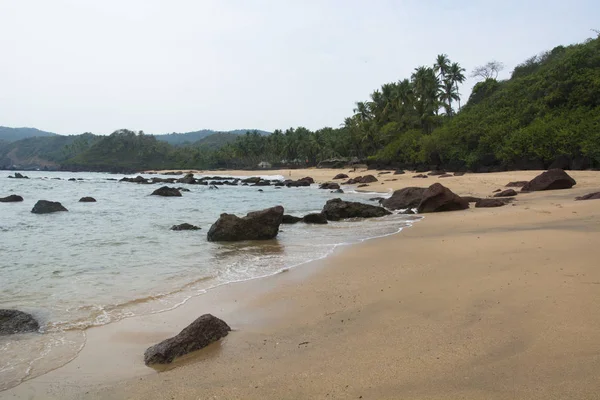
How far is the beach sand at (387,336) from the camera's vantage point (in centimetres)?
330

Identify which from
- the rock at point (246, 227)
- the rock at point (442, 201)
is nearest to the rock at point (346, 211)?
the rock at point (442, 201)

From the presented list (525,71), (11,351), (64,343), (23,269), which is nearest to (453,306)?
(64,343)

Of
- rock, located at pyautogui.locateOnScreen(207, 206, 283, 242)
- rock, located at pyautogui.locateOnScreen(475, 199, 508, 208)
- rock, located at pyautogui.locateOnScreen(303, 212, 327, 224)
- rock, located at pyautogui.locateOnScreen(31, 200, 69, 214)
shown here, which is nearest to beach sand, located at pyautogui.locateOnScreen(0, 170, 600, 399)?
rock, located at pyautogui.locateOnScreen(207, 206, 283, 242)

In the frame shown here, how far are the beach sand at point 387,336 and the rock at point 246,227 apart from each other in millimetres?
4120

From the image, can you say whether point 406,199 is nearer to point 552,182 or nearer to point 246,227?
point 552,182

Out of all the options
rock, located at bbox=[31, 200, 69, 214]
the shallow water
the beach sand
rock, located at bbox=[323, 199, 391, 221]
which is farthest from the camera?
rock, located at bbox=[31, 200, 69, 214]

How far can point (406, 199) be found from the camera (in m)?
18.4

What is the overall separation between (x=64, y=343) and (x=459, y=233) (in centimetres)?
881

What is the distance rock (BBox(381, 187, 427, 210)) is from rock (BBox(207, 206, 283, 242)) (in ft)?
25.2

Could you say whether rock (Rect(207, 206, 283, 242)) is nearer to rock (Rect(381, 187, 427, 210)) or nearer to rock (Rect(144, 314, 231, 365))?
rock (Rect(144, 314, 231, 365))

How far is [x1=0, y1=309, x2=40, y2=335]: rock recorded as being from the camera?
16.8 feet

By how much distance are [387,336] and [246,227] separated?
8.12 meters

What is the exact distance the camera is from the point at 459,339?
4.04 m

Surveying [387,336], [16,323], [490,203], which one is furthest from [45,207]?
[387,336]
